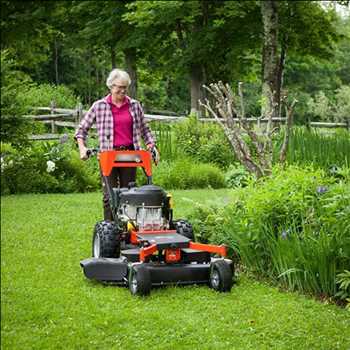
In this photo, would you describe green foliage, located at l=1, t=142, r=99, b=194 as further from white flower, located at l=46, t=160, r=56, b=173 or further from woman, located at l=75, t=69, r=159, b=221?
woman, located at l=75, t=69, r=159, b=221

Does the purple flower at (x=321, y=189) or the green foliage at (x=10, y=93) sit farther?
the purple flower at (x=321, y=189)

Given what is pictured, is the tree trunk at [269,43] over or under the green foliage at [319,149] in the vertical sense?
over

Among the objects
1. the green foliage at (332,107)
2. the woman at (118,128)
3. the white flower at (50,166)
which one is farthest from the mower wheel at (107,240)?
the green foliage at (332,107)

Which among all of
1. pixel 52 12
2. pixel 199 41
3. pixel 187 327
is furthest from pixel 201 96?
pixel 52 12

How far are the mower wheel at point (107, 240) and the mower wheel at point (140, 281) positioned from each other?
0.55 meters

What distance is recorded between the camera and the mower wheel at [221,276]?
507 cm

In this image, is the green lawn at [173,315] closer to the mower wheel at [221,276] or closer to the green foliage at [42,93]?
the mower wheel at [221,276]

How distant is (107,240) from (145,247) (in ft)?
1.43

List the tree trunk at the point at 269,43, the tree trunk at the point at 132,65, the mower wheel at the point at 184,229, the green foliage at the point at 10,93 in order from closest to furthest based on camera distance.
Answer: the green foliage at the point at 10,93 < the mower wheel at the point at 184,229 < the tree trunk at the point at 269,43 < the tree trunk at the point at 132,65

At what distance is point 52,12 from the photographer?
4.83 feet

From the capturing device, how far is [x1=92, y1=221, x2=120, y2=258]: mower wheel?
550cm

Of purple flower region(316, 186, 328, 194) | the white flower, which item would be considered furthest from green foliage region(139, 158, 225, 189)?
purple flower region(316, 186, 328, 194)

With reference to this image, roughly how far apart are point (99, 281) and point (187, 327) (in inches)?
49.2

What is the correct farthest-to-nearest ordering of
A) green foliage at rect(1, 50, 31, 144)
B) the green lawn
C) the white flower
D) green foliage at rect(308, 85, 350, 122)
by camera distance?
1. green foliage at rect(308, 85, 350, 122)
2. the white flower
3. the green lawn
4. green foliage at rect(1, 50, 31, 144)
